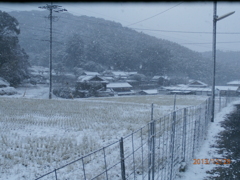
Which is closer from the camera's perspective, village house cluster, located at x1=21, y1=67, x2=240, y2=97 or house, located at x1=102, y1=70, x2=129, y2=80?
village house cluster, located at x1=21, y1=67, x2=240, y2=97

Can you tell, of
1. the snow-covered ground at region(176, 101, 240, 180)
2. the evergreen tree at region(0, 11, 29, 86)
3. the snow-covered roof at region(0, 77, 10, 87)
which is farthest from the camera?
the evergreen tree at region(0, 11, 29, 86)

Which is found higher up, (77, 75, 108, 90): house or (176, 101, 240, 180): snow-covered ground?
(77, 75, 108, 90): house

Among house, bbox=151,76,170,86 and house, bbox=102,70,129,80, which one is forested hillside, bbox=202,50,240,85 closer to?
house, bbox=151,76,170,86

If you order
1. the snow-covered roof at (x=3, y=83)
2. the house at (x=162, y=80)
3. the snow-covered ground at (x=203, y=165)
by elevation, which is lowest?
the snow-covered ground at (x=203, y=165)

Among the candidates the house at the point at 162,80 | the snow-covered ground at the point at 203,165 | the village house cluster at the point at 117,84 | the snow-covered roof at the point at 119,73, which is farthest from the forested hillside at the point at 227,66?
the snow-covered ground at the point at 203,165

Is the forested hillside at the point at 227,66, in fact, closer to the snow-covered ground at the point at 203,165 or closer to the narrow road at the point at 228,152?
the narrow road at the point at 228,152

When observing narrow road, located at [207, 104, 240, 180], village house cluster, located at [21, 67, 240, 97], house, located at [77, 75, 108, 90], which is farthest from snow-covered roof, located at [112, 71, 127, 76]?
narrow road, located at [207, 104, 240, 180]

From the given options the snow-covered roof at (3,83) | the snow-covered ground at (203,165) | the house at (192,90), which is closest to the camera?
the snow-covered ground at (203,165)

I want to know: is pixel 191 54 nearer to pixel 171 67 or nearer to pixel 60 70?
pixel 171 67

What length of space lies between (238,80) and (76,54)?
30438 millimetres

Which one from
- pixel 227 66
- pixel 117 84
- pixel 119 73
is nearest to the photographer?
pixel 117 84

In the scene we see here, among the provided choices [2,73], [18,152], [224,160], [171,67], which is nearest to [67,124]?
[18,152]

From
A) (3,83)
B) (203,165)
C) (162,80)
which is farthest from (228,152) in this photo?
(162,80)
